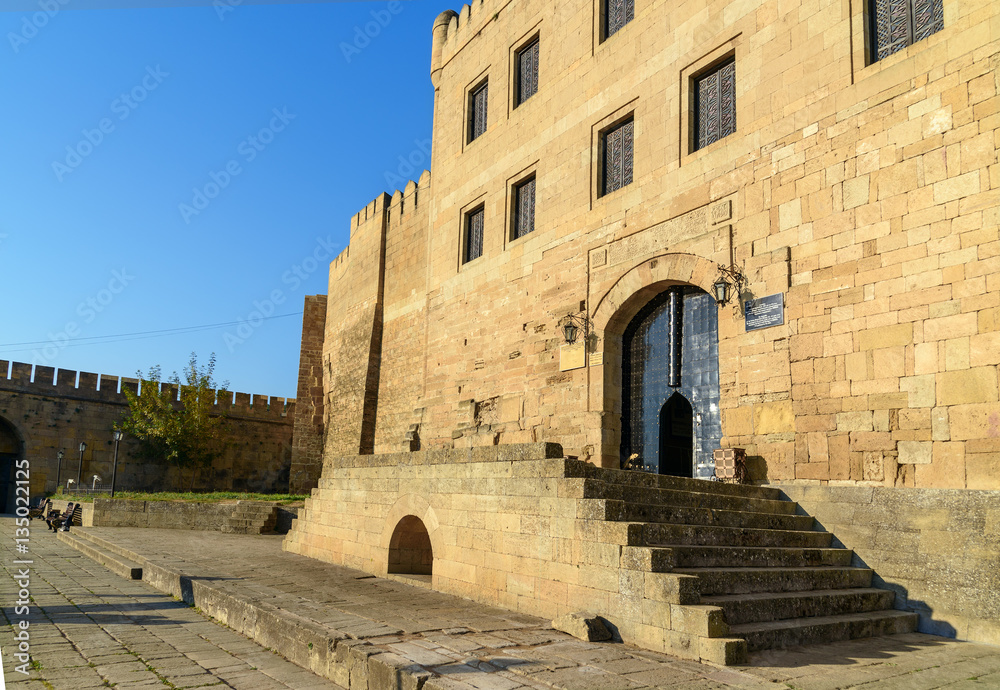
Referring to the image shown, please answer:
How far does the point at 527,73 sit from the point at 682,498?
8862 millimetres

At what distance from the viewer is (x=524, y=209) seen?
12.3 meters

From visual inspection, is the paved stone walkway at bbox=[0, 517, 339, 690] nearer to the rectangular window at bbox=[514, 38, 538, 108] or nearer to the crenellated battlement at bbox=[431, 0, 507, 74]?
the rectangular window at bbox=[514, 38, 538, 108]

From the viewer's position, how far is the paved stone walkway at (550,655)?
3.84 meters

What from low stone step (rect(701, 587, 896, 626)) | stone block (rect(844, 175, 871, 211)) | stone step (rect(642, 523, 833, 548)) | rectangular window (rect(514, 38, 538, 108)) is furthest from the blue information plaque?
rectangular window (rect(514, 38, 538, 108))

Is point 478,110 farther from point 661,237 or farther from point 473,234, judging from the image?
point 661,237

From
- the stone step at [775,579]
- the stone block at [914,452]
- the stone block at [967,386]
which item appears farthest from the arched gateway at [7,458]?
the stone block at [967,386]

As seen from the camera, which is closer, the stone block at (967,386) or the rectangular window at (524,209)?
the stone block at (967,386)

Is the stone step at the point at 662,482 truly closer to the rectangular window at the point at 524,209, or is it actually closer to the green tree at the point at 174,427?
the rectangular window at the point at 524,209

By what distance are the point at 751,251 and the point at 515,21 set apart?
287 inches

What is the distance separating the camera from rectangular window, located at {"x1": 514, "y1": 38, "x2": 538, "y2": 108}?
1239 cm

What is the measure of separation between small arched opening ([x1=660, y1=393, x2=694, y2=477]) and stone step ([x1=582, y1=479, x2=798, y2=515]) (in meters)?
2.62

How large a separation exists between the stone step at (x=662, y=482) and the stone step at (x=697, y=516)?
382mm

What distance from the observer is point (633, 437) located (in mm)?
9852

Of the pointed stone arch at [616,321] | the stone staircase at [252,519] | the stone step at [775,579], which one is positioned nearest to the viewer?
the stone step at [775,579]
